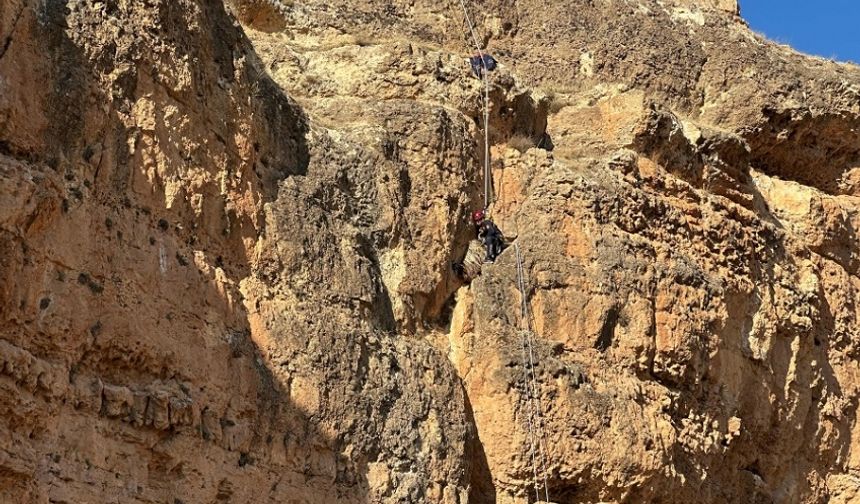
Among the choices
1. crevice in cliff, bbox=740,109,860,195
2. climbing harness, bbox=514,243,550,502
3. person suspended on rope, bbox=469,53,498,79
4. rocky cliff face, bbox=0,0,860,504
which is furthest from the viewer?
crevice in cliff, bbox=740,109,860,195

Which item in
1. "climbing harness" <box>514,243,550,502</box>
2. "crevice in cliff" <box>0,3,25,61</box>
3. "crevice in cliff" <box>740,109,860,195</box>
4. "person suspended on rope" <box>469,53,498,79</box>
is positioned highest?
"crevice in cliff" <box>740,109,860,195</box>

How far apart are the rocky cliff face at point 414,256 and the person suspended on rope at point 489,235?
8.1 inches

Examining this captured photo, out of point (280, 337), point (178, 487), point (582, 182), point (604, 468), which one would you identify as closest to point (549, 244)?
point (582, 182)

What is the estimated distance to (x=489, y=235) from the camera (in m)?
14.6

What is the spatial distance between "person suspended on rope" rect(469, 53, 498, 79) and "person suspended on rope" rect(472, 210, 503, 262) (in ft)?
4.90

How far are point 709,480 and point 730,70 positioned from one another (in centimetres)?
564

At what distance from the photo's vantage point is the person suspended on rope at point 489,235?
1455 centimetres

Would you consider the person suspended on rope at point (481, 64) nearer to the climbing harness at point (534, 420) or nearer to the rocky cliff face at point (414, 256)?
the rocky cliff face at point (414, 256)

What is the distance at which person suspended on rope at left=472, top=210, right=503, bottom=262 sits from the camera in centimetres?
1455

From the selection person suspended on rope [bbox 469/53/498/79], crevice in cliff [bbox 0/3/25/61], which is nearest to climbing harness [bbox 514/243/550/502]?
person suspended on rope [bbox 469/53/498/79]

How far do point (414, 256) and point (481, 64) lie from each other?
247 cm

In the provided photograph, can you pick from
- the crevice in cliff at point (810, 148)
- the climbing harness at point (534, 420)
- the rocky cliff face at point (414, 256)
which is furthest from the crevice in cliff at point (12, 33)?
the crevice in cliff at point (810, 148)

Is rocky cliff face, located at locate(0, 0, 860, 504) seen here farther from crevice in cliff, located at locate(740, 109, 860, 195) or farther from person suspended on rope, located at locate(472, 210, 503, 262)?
person suspended on rope, located at locate(472, 210, 503, 262)

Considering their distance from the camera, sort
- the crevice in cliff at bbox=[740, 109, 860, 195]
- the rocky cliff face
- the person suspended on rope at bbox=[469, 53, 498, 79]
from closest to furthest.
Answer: the rocky cliff face
the person suspended on rope at bbox=[469, 53, 498, 79]
the crevice in cliff at bbox=[740, 109, 860, 195]
